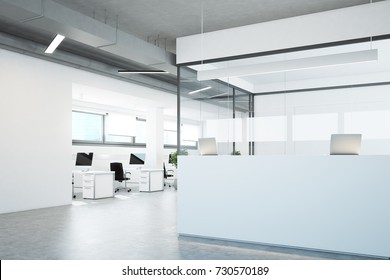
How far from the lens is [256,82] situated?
877 cm

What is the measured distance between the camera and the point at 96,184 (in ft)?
31.8

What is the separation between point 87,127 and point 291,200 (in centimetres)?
923

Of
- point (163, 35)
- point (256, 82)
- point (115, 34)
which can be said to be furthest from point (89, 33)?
point (256, 82)

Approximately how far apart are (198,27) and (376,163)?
4556 mm

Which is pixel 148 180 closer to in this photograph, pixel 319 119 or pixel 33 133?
pixel 33 133

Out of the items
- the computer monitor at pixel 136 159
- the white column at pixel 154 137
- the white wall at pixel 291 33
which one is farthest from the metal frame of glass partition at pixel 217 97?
the computer monitor at pixel 136 159

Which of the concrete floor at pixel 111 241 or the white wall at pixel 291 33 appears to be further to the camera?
the white wall at pixel 291 33

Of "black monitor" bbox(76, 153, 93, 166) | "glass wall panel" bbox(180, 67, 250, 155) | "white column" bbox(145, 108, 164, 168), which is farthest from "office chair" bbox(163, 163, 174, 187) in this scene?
"glass wall panel" bbox(180, 67, 250, 155)

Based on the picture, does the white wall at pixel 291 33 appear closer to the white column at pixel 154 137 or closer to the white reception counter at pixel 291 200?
the white reception counter at pixel 291 200

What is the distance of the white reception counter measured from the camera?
4098mm

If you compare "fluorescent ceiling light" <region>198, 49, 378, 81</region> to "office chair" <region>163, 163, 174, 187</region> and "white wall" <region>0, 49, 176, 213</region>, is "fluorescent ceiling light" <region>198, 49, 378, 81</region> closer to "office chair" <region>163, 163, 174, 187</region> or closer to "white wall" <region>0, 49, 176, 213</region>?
"white wall" <region>0, 49, 176, 213</region>

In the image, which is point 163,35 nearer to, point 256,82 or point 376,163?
point 256,82

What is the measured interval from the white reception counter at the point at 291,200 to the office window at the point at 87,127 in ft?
25.0

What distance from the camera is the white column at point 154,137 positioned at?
41.8 feet
